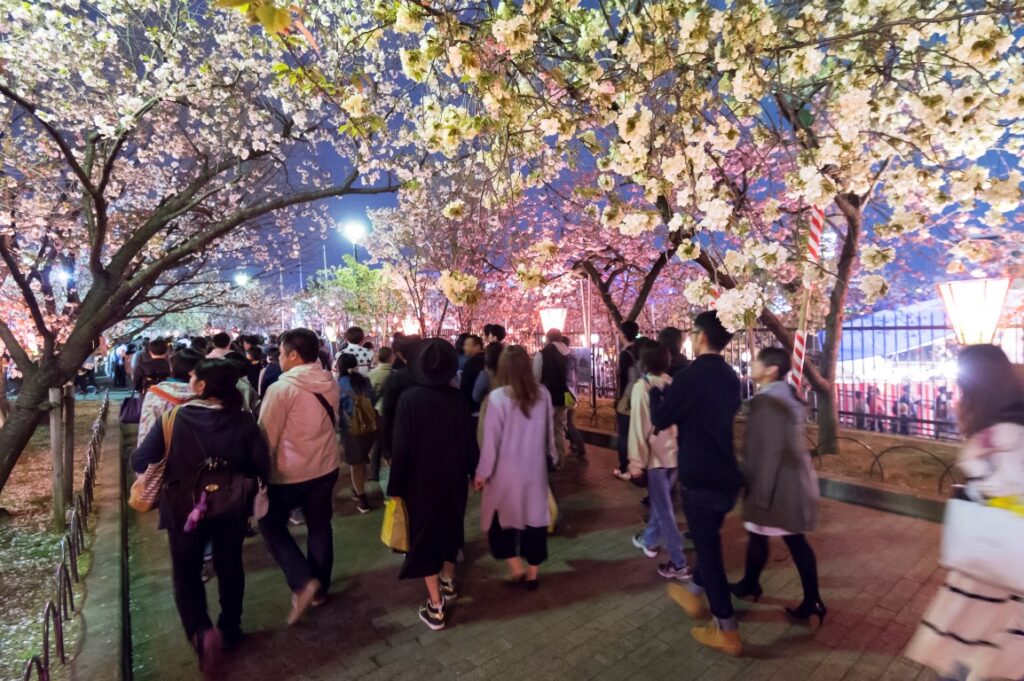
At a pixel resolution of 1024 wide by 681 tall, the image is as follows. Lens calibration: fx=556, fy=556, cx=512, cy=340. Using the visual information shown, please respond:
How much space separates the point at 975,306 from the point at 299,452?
656 cm

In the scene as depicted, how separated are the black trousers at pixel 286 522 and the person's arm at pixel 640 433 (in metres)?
2.29

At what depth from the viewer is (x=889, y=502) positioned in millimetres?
5820

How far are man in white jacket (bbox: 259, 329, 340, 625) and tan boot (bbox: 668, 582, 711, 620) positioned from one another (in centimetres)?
252

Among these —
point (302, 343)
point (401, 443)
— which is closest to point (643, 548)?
point (401, 443)

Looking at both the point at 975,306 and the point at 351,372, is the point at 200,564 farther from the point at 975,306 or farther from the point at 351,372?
the point at 975,306

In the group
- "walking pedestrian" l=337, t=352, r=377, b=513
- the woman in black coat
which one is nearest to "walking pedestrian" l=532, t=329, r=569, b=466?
"walking pedestrian" l=337, t=352, r=377, b=513

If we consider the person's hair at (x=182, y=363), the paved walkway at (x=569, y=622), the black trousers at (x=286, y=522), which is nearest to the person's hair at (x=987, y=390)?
the paved walkway at (x=569, y=622)

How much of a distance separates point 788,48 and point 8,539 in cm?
878

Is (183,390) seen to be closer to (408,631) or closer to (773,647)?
(408,631)

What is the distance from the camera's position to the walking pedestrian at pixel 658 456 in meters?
4.29

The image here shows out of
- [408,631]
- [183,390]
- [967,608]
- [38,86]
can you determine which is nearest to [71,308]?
[38,86]

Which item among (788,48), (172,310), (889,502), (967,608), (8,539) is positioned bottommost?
(8,539)

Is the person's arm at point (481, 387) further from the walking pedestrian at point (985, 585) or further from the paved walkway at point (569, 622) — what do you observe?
the walking pedestrian at point (985, 585)

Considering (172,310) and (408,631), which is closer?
(408,631)
